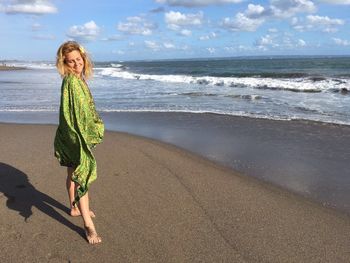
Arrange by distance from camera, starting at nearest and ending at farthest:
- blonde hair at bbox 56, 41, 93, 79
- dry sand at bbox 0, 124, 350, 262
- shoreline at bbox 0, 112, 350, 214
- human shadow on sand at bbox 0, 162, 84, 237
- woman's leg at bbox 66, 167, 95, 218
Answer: dry sand at bbox 0, 124, 350, 262 → blonde hair at bbox 56, 41, 93, 79 → woman's leg at bbox 66, 167, 95, 218 → human shadow on sand at bbox 0, 162, 84, 237 → shoreline at bbox 0, 112, 350, 214

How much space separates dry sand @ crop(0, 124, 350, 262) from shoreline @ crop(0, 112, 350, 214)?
1.58ft

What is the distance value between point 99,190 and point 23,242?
59.4 inches

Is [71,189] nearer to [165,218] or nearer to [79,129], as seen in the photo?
→ [79,129]

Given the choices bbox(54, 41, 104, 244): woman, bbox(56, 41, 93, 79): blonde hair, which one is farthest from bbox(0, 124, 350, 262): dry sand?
bbox(56, 41, 93, 79): blonde hair

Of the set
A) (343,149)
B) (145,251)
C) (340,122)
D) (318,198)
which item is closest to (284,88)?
(340,122)

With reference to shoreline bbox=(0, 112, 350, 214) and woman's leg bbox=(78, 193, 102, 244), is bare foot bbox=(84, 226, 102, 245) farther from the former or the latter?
shoreline bbox=(0, 112, 350, 214)

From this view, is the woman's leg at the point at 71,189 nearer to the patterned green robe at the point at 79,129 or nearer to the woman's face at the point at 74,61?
the patterned green robe at the point at 79,129

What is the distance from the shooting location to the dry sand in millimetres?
3594

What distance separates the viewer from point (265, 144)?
8086mm

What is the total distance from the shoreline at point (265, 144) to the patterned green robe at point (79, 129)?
9.18 feet

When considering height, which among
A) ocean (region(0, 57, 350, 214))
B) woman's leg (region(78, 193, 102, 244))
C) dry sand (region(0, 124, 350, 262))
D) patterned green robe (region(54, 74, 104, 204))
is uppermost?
patterned green robe (region(54, 74, 104, 204))

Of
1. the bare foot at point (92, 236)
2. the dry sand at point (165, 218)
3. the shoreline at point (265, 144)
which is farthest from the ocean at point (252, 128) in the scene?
the bare foot at point (92, 236)

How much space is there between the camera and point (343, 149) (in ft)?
24.9

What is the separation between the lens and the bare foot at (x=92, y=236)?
3768 millimetres
